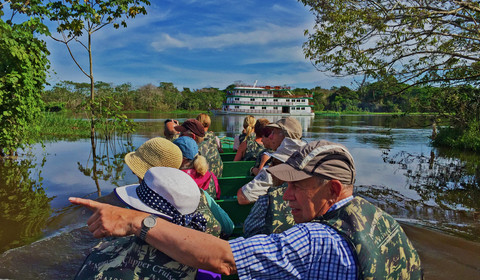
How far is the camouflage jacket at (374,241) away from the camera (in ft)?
3.95

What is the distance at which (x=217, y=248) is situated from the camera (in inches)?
47.3

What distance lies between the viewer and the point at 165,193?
4.63ft

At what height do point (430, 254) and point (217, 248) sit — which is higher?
point (217, 248)

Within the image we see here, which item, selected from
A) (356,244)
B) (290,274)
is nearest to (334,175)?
(356,244)

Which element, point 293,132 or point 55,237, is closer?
point 293,132

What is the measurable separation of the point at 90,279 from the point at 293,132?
9.70 ft

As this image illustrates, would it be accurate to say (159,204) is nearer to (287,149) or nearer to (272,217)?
(272,217)

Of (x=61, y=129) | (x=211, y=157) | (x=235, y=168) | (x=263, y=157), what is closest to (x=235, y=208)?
(x=263, y=157)

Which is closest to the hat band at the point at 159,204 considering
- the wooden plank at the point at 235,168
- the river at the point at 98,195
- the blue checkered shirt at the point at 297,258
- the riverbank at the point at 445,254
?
the blue checkered shirt at the point at 297,258

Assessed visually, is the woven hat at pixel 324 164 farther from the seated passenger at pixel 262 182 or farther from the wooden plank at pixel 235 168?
the wooden plank at pixel 235 168

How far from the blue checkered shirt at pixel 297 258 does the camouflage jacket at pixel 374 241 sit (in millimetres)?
46

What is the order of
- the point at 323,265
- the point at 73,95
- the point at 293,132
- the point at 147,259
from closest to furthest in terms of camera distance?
the point at 323,265 < the point at 147,259 < the point at 293,132 < the point at 73,95

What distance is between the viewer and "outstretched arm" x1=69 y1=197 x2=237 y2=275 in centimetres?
120

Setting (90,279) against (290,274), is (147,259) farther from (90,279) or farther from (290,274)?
(290,274)
